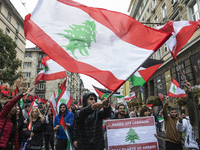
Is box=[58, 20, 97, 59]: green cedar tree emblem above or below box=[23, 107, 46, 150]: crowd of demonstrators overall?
above

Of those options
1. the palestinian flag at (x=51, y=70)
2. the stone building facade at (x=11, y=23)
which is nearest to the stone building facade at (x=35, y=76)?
the stone building facade at (x=11, y=23)

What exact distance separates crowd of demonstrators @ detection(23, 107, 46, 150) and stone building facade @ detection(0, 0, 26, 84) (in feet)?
72.3

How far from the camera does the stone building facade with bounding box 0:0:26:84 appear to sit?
24953 millimetres

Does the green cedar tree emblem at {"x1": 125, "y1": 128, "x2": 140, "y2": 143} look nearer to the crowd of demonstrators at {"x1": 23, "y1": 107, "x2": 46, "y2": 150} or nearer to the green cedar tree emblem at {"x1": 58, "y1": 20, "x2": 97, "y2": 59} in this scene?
the green cedar tree emblem at {"x1": 58, "y1": 20, "x2": 97, "y2": 59}

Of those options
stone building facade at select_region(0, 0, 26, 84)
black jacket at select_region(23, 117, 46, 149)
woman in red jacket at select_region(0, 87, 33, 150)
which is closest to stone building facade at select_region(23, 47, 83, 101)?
stone building facade at select_region(0, 0, 26, 84)

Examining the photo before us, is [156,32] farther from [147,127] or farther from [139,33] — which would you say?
[147,127]

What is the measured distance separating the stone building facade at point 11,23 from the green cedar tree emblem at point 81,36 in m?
24.6

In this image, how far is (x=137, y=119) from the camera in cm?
431

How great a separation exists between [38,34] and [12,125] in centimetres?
208

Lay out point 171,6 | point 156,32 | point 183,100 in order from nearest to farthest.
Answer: point 156,32 → point 183,100 → point 171,6

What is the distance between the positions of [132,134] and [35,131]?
107 inches

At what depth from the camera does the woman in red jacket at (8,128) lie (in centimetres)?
348

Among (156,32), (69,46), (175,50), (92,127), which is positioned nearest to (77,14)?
(69,46)

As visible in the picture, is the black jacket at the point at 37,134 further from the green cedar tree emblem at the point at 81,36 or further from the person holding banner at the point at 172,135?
the person holding banner at the point at 172,135
